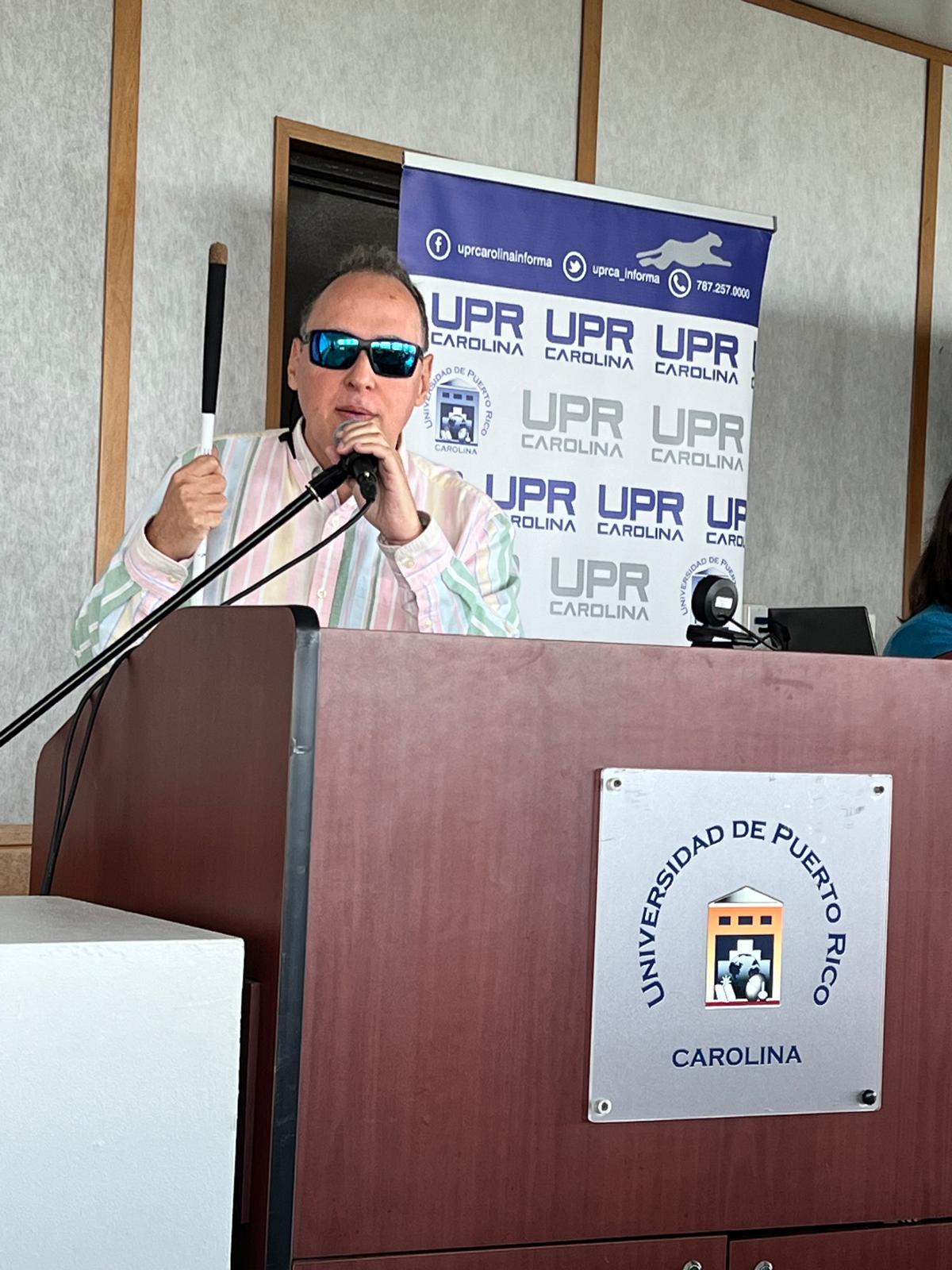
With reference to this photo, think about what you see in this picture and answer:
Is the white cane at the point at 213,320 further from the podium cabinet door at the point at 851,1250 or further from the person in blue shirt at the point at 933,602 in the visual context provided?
the person in blue shirt at the point at 933,602

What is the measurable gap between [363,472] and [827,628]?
1.27m

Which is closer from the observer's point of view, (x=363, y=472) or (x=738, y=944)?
(x=738, y=944)

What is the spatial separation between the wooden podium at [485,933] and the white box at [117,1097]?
4 centimetres

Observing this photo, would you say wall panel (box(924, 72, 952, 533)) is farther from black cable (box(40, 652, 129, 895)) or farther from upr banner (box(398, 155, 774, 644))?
black cable (box(40, 652, 129, 895))

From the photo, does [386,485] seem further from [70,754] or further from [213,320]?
[70,754]

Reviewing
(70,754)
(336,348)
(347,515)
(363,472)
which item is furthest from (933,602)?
(70,754)

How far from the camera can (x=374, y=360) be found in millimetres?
1706

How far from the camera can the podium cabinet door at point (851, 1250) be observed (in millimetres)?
1018

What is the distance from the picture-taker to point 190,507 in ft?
4.68

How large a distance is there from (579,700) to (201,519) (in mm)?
550

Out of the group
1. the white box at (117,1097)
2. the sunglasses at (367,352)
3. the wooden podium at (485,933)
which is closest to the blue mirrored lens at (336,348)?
the sunglasses at (367,352)

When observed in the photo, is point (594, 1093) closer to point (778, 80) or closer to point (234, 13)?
point (234, 13)

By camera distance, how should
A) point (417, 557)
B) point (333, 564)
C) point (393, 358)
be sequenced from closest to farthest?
1. point (417, 557)
2. point (393, 358)
3. point (333, 564)

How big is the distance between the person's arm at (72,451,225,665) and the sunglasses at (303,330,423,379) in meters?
0.29
